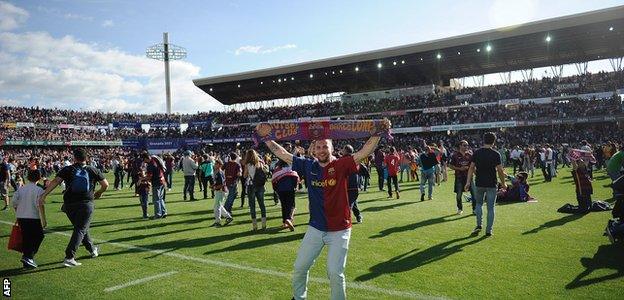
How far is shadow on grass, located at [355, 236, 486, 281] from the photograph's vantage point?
19.8ft

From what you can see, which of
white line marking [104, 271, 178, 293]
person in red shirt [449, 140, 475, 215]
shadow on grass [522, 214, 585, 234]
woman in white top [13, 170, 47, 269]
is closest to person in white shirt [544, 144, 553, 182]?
shadow on grass [522, 214, 585, 234]

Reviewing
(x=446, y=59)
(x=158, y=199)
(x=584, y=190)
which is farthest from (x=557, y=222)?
(x=446, y=59)

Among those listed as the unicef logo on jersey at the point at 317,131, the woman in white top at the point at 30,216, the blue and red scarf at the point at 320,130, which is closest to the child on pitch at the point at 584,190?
the blue and red scarf at the point at 320,130

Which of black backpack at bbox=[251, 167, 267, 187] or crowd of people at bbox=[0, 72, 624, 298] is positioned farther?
black backpack at bbox=[251, 167, 267, 187]

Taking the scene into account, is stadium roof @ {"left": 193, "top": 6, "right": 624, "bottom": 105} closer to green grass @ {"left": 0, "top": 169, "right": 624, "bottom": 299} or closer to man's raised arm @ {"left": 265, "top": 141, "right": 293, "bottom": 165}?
green grass @ {"left": 0, "top": 169, "right": 624, "bottom": 299}

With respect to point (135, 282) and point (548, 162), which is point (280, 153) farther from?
point (548, 162)

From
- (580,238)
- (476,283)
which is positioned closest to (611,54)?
(580,238)

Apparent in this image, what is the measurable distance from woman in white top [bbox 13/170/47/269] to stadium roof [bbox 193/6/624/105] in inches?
1665

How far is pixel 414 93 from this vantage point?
2143 inches

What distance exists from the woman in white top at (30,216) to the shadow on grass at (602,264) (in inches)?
330

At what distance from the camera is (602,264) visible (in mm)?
6066

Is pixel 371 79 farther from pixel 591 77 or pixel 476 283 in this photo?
pixel 476 283

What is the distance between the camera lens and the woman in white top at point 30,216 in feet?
22.6

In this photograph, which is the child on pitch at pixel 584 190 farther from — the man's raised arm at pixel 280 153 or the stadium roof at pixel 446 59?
the stadium roof at pixel 446 59
